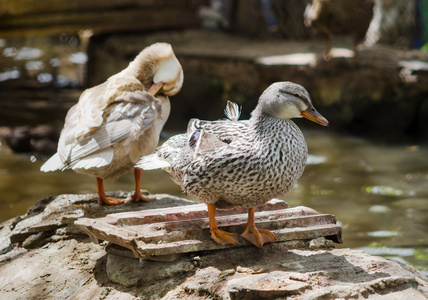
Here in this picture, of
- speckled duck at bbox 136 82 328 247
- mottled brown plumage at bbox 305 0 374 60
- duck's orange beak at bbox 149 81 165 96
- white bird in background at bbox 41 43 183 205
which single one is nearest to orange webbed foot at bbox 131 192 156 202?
white bird in background at bbox 41 43 183 205

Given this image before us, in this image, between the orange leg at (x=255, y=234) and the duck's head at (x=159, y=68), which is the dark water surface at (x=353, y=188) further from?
the duck's head at (x=159, y=68)

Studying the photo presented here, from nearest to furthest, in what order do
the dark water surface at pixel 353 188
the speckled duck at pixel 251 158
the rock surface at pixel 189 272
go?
the rock surface at pixel 189 272, the speckled duck at pixel 251 158, the dark water surface at pixel 353 188

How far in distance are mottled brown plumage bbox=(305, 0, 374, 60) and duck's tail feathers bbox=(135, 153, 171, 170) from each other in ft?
17.6

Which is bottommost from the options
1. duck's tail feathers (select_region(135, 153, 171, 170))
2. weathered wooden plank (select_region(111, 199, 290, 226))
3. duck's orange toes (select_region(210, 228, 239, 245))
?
weathered wooden plank (select_region(111, 199, 290, 226))

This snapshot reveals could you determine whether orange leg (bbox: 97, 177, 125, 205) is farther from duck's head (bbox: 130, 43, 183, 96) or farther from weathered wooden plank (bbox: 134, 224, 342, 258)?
weathered wooden plank (bbox: 134, 224, 342, 258)

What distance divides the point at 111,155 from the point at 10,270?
3.08 feet

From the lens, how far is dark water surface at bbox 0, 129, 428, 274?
4984 mm

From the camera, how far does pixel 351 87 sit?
8531 millimetres

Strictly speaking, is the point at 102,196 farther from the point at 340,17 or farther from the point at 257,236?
the point at 340,17

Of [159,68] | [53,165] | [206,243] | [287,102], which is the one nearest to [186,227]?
[206,243]

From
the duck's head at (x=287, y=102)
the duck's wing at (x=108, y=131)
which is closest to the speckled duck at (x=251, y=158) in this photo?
the duck's head at (x=287, y=102)

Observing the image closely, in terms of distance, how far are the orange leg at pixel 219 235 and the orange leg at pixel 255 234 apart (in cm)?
7

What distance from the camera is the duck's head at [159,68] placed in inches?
178

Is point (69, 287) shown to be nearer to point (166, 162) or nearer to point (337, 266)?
point (166, 162)
